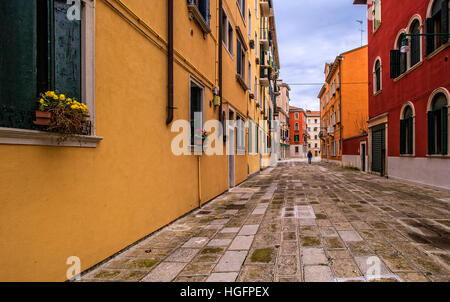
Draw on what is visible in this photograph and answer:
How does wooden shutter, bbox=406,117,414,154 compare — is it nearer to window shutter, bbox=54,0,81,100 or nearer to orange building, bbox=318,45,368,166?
window shutter, bbox=54,0,81,100

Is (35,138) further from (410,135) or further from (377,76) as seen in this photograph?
(377,76)

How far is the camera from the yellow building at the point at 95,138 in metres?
2.47

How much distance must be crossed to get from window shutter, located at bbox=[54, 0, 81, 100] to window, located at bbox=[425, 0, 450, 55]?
1110 centimetres

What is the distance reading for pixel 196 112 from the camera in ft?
23.9

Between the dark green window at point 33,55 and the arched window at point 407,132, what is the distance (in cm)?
1303

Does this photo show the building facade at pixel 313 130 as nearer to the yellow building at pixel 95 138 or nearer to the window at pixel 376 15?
the window at pixel 376 15

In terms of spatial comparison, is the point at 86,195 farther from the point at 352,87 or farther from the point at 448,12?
the point at 352,87

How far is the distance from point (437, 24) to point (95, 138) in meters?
12.2

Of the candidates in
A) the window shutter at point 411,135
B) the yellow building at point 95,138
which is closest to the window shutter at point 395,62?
the window shutter at point 411,135

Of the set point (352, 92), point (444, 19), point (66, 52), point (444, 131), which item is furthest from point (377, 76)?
point (66, 52)

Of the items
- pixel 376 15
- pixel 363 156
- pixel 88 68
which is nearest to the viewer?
pixel 88 68
